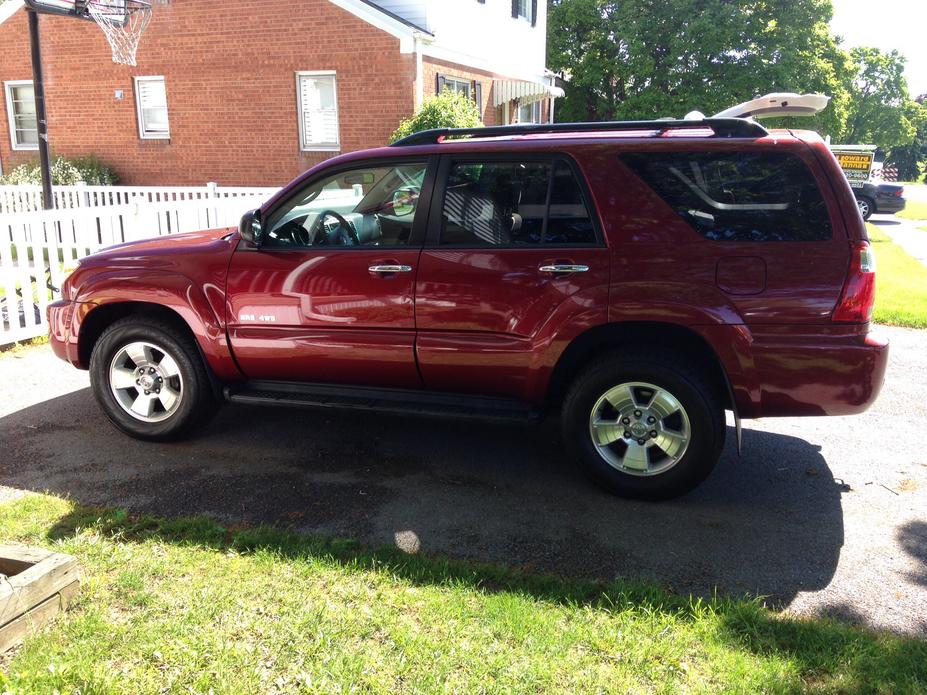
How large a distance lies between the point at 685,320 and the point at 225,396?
2828mm

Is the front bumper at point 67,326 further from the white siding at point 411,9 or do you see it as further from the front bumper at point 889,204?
the front bumper at point 889,204

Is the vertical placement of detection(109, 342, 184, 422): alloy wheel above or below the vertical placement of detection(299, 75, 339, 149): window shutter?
below

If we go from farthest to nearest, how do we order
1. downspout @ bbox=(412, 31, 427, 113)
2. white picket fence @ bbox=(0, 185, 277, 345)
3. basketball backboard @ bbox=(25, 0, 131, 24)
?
1. downspout @ bbox=(412, 31, 427, 113)
2. basketball backboard @ bbox=(25, 0, 131, 24)
3. white picket fence @ bbox=(0, 185, 277, 345)

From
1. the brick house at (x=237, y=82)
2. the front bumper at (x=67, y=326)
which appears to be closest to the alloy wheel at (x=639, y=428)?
the front bumper at (x=67, y=326)

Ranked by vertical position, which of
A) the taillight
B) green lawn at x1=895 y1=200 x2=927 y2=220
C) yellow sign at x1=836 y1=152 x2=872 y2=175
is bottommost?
green lawn at x1=895 y1=200 x2=927 y2=220

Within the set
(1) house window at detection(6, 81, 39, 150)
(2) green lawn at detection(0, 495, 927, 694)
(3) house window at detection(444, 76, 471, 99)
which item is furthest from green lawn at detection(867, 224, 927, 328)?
(1) house window at detection(6, 81, 39, 150)

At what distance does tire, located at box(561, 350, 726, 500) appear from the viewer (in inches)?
166

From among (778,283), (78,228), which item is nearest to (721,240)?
(778,283)

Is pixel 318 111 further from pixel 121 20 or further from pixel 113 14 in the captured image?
pixel 113 14

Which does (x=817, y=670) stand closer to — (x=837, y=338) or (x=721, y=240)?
(x=837, y=338)

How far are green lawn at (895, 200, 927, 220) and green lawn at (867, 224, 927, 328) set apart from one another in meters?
11.8

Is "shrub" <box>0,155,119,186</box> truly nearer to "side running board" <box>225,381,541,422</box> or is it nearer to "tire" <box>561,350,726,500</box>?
"side running board" <box>225,381,541,422</box>

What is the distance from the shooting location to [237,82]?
16141 millimetres

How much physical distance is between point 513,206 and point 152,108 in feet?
49.3
